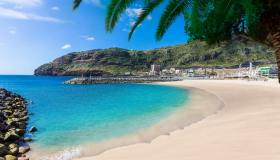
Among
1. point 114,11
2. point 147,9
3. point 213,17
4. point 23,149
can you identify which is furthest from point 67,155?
point 213,17

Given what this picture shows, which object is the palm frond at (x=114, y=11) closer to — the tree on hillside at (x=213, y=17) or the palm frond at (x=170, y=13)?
the tree on hillside at (x=213, y=17)

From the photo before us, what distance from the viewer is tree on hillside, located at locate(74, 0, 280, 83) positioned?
4692mm

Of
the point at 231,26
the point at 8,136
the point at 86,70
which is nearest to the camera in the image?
the point at 231,26

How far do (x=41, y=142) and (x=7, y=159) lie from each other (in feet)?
12.0

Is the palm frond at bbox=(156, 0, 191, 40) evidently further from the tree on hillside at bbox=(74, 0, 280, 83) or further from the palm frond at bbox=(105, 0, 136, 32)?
the palm frond at bbox=(105, 0, 136, 32)

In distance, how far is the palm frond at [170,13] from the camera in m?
6.20

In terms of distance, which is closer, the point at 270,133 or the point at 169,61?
the point at 270,133

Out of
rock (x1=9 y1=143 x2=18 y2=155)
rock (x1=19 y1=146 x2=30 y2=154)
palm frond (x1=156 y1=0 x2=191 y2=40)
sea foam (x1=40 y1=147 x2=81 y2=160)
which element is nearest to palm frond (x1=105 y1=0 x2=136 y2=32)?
palm frond (x1=156 y1=0 x2=191 y2=40)

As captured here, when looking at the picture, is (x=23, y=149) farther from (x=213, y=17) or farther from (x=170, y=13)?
(x=213, y=17)

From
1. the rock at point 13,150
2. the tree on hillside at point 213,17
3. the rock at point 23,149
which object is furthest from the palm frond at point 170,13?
the rock at point 23,149

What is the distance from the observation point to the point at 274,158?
6566mm

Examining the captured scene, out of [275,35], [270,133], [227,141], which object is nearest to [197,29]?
[275,35]

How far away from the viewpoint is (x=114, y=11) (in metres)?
6.64

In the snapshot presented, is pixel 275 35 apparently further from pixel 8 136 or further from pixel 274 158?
pixel 8 136
